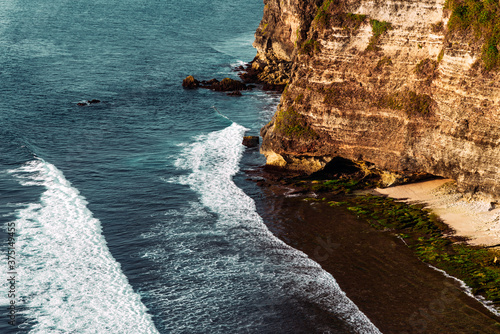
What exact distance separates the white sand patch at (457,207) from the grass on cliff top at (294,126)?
6.11 metres

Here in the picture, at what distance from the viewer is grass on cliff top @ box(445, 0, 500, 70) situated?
89.2 feet

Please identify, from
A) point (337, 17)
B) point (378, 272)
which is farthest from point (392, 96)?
point (378, 272)

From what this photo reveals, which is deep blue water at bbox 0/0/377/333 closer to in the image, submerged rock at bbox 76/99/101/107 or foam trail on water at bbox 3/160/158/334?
foam trail on water at bbox 3/160/158/334

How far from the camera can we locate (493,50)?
1072 inches

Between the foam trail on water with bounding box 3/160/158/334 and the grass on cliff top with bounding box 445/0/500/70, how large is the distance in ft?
Result: 72.5

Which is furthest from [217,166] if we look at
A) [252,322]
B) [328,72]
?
[252,322]

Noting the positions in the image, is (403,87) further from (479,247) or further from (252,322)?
(252,322)

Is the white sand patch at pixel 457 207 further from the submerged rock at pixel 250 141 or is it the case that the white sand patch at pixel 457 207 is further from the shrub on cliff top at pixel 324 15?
the submerged rock at pixel 250 141

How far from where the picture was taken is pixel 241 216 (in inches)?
1270

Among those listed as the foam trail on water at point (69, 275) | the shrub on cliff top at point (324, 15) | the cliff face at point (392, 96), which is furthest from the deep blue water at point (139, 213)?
the shrub on cliff top at point (324, 15)

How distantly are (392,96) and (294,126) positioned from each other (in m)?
7.07

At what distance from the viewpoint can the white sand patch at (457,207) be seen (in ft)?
90.0

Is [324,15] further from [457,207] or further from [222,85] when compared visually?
[222,85]

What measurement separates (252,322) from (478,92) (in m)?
17.4
